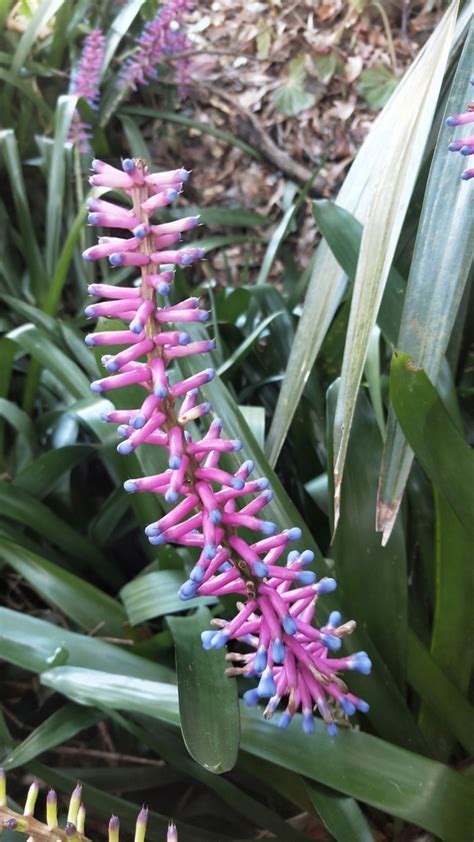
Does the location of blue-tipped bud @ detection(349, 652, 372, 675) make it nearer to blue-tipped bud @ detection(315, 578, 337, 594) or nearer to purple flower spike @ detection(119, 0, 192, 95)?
blue-tipped bud @ detection(315, 578, 337, 594)

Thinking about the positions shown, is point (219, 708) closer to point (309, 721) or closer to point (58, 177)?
point (309, 721)

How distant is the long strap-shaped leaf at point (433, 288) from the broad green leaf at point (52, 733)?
1.39 ft

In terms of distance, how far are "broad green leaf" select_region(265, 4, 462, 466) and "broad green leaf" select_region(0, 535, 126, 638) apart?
28 cm

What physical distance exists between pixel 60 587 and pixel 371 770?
0.42 meters

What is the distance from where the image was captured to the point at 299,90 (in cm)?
177

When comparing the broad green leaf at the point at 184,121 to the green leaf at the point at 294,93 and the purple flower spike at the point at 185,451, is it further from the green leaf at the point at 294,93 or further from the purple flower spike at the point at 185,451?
the purple flower spike at the point at 185,451

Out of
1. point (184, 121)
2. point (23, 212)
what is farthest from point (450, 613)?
point (184, 121)

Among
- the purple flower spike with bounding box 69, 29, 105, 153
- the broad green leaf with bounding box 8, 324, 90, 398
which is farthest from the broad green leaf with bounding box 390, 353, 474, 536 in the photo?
the purple flower spike with bounding box 69, 29, 105, 153

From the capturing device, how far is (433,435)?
0.57 meters

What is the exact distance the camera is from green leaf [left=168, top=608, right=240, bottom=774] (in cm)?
53

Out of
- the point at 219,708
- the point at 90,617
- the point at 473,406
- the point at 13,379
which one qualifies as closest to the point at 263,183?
the point at 13,379

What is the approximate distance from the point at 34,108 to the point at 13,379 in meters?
0.73

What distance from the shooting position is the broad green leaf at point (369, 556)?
691 mm

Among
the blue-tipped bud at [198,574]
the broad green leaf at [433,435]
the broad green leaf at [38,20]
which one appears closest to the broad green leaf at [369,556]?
the broad green leaf at [433,435]
